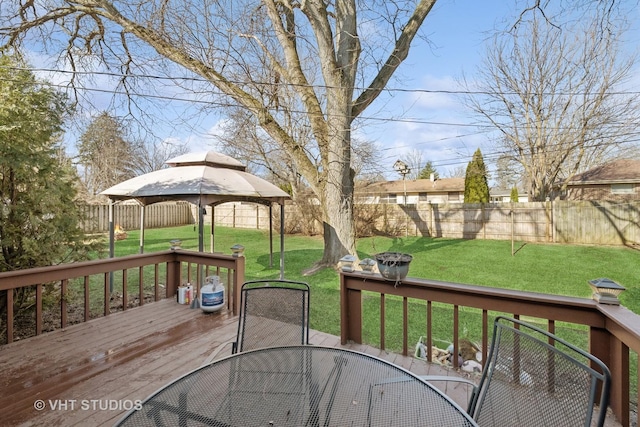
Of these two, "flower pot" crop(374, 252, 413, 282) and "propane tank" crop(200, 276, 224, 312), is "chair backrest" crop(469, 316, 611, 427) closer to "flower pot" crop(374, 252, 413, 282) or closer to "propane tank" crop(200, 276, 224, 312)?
"flower pot" crop(374, 252, 413, 282)

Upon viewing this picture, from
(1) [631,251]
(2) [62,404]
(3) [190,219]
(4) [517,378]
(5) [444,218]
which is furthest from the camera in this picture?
(3) [190,219]

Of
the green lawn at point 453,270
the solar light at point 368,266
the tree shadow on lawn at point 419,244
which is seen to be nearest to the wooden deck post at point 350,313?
the solar light at point 368,266

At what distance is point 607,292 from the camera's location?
1867 mm

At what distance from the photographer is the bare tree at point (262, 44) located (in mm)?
5918

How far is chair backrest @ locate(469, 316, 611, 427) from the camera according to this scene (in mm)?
1006

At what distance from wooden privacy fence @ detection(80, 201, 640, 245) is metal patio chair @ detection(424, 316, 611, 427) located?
27.7ft

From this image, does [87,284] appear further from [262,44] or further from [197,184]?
[262,44]

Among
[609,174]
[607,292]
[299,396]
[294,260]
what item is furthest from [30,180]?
[609,174]

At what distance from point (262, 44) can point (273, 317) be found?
608 centimetres

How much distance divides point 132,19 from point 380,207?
31.9 feet

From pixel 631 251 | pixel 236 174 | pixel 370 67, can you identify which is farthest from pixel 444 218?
pixel 236 174

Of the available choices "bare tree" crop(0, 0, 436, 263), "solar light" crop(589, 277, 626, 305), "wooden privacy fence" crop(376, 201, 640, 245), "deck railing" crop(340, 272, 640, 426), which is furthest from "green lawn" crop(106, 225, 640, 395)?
"solar light" crop(589, 277, 626, 305)

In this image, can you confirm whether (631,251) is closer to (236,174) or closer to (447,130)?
(447,130)

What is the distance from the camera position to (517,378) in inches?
48.9
